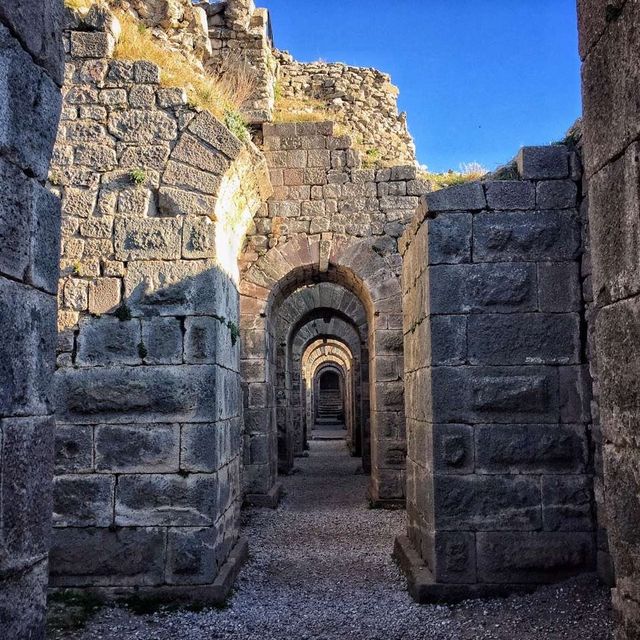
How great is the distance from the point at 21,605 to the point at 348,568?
464 cm

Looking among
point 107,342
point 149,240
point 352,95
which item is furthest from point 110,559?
point 352,95

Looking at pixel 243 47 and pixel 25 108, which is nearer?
pixel 25 108

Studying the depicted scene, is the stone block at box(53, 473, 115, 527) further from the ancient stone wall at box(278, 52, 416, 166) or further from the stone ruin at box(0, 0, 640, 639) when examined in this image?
the ancient stone wall at box(278, 52, 416, 166)

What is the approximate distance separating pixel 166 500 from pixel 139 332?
1.27m

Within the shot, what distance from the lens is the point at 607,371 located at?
7.55 feet

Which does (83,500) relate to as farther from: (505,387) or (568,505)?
(568,505)

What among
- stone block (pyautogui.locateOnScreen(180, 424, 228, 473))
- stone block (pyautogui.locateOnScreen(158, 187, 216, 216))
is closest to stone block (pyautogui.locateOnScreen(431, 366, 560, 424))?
stone block (pyautogui.locateOnScreen(180, 424, 228, 473))

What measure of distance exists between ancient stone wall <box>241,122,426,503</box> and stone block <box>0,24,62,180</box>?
7158 mm

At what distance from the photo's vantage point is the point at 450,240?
16.5ft

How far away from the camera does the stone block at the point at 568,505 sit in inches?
189

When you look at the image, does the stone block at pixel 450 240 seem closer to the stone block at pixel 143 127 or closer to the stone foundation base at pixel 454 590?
the stone block at pixel 143 127

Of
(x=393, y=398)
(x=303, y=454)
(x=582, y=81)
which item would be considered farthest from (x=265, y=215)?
(x=303, y=454)

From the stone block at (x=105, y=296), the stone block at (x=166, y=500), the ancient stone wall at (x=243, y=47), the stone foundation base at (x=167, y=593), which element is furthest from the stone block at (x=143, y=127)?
the ancient stone wall at (x=243, y=47)

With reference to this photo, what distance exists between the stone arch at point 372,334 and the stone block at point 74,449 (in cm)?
452
